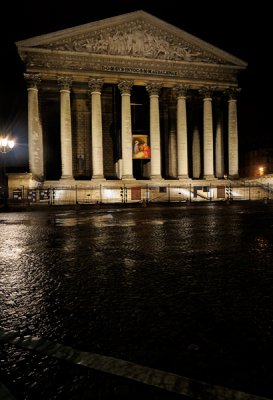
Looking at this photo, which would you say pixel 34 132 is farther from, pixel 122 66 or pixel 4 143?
pixel 4 143

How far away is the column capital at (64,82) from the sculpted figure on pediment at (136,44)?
277 centimetres

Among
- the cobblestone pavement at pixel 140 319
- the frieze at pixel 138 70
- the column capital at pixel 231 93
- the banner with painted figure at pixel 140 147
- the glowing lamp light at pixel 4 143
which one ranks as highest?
the frieze at pixel 138 70

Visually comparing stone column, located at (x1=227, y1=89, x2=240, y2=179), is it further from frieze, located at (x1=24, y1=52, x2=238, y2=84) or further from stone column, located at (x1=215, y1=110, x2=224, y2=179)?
frieze, located at (x1=24, y1=52, x2=238, y2=84)

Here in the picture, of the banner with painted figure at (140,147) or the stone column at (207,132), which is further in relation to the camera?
the stone column at (207,132)

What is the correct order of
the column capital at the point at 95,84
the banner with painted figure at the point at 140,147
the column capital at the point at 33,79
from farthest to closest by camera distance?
1. the banner with painted figure at the point at 140,147
2. the column capital at the point at 95,84
3. the column capital at the point at 33,79

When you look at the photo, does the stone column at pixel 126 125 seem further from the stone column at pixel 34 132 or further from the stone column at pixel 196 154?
the stone column at pixel 196 154

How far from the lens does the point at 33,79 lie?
1309 inches

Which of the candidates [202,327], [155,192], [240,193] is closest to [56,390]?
[202,327]

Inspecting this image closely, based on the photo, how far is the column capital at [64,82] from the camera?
34.0 m

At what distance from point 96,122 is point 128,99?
4.07 m

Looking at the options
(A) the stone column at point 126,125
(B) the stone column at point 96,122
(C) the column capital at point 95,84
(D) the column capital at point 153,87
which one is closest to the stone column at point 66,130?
(C) the column capital at point 95,84

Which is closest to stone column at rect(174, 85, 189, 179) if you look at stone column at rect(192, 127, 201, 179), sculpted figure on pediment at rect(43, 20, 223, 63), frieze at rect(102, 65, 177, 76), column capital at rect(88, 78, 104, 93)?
frieze at rect(102, 65, 177, 76)

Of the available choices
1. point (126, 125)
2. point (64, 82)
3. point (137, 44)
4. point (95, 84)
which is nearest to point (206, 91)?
point (137, 44)

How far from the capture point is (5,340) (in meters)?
1.95
